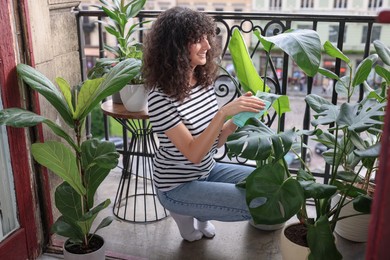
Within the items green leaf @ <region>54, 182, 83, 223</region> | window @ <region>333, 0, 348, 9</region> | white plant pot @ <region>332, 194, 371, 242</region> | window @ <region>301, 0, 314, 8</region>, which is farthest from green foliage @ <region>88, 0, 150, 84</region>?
window @ <region>333, 0, 348, 9</region>

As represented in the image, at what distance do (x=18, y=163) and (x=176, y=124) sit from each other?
0.66 meters

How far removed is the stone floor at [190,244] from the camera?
1.89 meters

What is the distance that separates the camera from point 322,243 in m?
1.42

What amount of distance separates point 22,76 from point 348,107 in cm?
113

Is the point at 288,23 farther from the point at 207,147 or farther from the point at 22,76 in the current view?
the point at 22,76

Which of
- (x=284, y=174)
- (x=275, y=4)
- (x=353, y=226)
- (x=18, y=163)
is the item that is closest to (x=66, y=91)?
(x=18, y=163)

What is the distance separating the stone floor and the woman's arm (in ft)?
1.61

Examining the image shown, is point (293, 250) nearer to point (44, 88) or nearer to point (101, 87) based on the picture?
point (101, 87)

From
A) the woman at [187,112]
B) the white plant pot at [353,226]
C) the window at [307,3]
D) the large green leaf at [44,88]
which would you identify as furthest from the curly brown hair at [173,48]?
the window at [307,3]

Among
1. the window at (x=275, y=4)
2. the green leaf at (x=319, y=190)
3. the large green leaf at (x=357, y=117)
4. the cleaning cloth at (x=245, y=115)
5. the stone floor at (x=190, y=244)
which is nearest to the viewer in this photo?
the large green leaf at (x=357, y=117)

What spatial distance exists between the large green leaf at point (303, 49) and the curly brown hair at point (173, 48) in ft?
1.21

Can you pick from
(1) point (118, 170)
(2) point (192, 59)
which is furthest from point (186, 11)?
(1) point (118, 170)

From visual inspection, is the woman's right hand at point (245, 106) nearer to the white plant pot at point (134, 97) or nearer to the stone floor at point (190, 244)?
the white plant pot at point (134, 97)

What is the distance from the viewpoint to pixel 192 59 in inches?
66.4
